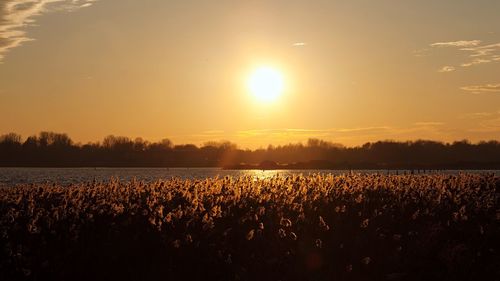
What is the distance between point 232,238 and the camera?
14.1m

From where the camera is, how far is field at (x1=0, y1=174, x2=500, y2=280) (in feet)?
42.2

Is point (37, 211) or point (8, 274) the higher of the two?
point (37, 211)

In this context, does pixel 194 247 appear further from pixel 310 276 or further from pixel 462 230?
pixel 462 230

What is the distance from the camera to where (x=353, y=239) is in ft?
48.8

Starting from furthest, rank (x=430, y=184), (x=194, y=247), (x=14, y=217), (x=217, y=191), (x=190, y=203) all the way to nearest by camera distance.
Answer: (x=430, y=184) → (x=217, y=191) → (x=190, y=203) → (x=14, y=217) → (x=194, y=247)

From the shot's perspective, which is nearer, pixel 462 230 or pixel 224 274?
pixel 224 274

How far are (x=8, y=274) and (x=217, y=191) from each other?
22.0ft

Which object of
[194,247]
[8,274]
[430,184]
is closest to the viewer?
[8,274]

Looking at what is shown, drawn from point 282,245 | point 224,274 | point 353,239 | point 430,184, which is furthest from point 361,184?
point 224,274

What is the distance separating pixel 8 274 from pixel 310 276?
5.63m

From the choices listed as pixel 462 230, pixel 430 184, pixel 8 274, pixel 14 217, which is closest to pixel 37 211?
pixel 14 217

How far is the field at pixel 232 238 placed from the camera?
42.2ft

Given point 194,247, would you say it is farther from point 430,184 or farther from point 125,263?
point 430,184

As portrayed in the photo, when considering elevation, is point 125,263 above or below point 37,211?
below
